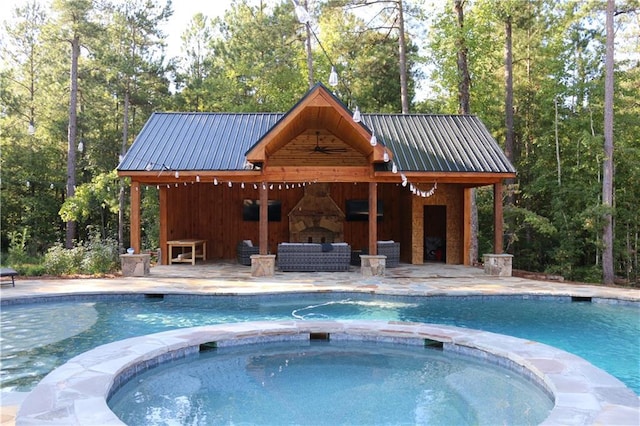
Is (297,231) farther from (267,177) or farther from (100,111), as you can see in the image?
(100,111)

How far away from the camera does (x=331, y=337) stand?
714 cm

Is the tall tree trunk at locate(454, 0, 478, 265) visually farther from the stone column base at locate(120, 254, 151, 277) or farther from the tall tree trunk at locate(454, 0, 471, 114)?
the stone column base at locate(120, 254, 151, 277)

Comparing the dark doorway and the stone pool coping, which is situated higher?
the dark doorway

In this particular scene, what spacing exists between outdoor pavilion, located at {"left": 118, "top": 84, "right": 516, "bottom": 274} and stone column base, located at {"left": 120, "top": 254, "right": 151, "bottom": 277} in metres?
0.31

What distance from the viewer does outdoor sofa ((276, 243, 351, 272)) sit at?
13.1 m

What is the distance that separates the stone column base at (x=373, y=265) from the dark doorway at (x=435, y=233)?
177 inches

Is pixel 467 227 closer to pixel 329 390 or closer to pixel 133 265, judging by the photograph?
pixel 133 265

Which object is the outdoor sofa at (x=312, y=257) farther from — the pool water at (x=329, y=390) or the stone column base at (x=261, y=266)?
the pool water at (x=329, y=390)

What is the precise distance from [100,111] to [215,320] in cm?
1909

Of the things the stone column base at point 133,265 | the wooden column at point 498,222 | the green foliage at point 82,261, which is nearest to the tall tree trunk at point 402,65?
the wooden column at point 498,222

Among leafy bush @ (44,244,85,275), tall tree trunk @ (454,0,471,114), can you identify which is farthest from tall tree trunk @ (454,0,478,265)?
leafy bush @ (44,244,85,275)

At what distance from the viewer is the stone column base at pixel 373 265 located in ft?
41.1

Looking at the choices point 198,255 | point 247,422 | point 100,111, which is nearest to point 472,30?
point 198,255

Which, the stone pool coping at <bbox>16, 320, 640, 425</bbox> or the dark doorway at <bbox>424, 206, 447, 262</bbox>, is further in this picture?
the dark doorway at <bbox>424, 206, 447, 262</bbox>
